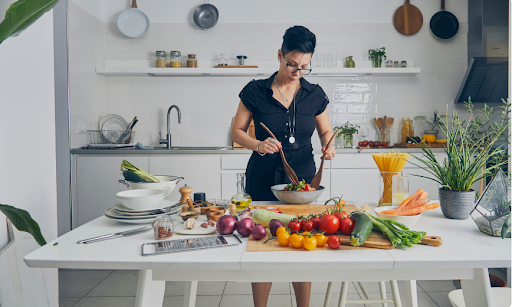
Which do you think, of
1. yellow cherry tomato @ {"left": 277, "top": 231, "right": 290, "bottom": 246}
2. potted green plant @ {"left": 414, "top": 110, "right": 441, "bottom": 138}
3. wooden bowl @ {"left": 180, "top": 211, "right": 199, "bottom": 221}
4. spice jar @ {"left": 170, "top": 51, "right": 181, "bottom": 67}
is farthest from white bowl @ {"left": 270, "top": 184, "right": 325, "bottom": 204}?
potted green plant @ {"left": 414, "top": 110, "right": 441, "bottom": 138}

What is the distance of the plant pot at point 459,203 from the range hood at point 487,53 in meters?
2.63

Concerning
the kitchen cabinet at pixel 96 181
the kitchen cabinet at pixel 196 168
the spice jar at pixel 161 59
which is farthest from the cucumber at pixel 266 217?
the spice jar at pixel 161 59

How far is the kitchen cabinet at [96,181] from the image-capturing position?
3.50 meters

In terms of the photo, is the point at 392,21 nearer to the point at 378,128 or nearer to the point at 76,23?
the point at 378,128

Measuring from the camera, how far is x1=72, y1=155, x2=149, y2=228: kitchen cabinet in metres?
3.50

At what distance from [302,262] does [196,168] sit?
2666mm

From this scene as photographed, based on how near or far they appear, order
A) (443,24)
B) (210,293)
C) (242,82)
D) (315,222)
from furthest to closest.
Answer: (242,82) → (443,24) → (210,293) → (315,222)

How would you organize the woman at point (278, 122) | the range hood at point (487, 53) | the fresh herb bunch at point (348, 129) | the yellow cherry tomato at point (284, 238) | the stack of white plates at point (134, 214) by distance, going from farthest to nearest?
the fresh herb bunch at point (348, 129)
the range hood at point (487, 53)
the woman at point (278, 122)
the stack of white plates at point (134, 214)
the yellow cherry tomato at point (284, 238)

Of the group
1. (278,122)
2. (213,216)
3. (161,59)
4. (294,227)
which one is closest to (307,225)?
(294,227)

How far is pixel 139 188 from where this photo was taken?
144 cm

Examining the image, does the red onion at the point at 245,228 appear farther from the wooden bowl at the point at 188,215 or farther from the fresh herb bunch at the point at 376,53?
the fresh herb bunch at the point at 376,53

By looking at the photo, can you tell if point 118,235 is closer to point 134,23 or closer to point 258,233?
point 258,233

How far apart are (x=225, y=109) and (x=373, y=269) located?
3378 millimetres

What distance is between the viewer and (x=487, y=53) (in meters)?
3.52
